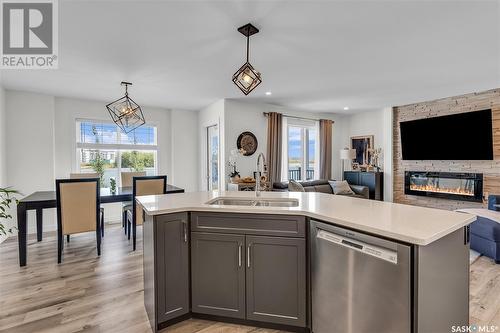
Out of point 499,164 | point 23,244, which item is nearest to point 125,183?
point 23,244

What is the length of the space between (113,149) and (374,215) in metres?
5.53

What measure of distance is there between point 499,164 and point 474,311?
12.1 feet

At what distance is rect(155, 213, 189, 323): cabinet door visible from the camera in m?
1.91

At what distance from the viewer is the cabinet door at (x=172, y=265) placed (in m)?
1.91

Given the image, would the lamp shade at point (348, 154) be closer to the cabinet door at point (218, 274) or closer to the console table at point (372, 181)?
the console table at point (372, 181)

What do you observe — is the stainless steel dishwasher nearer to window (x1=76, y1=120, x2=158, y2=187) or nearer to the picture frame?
window (x1=76, y1=120, x2=158, y2=187)

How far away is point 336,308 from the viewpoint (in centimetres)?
166

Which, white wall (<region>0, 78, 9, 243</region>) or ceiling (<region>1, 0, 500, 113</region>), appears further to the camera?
white wall (<region>0, 78, 9, 243</region>)

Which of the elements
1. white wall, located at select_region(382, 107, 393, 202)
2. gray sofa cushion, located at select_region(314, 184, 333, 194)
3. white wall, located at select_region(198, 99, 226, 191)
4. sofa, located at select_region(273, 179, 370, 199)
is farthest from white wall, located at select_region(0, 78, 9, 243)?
white wall, located at select_region(382, 107, 393, 202)

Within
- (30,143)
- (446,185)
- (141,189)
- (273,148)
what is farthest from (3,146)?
(446,185)

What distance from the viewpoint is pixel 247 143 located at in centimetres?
559

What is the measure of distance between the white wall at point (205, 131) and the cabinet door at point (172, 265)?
134 inches

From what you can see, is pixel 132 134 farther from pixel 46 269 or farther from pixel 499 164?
pixel 499 164

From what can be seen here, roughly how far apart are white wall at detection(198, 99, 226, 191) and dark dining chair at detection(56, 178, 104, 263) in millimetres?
2501
